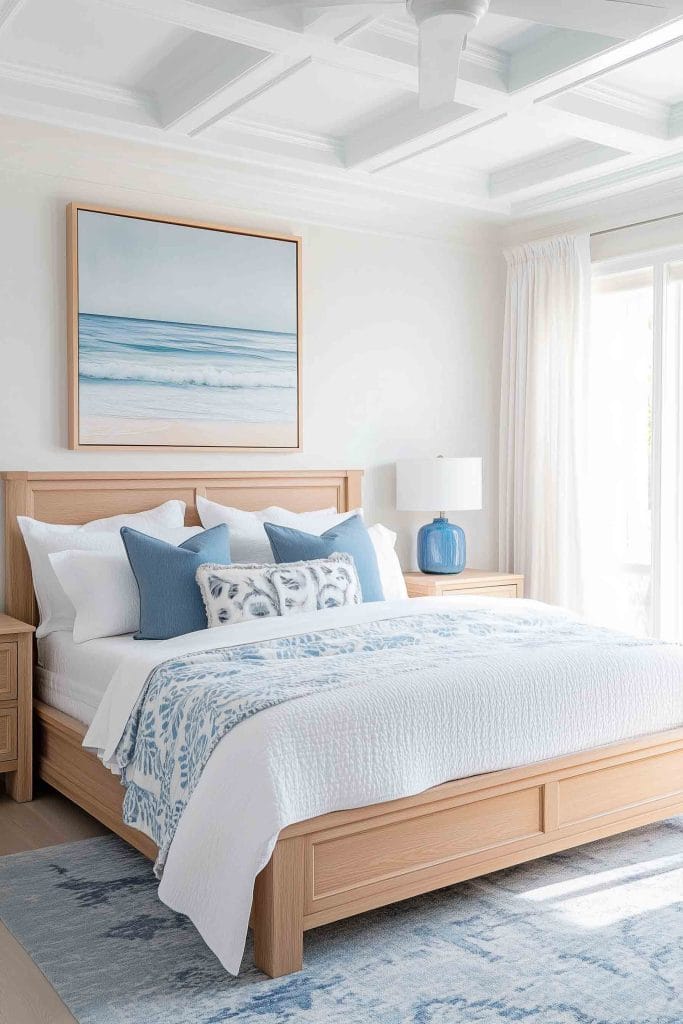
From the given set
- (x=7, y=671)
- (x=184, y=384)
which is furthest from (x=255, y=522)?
(x=7, y=671)

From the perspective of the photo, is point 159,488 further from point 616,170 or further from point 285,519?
point 616,170

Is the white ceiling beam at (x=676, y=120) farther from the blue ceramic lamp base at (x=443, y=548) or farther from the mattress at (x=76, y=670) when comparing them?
the mattress at (x=76, y=670)

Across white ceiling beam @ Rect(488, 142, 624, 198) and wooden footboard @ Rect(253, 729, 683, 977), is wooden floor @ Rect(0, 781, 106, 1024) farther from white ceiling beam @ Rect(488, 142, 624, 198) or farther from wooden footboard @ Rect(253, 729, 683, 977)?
white ceiling beam @ Rect(488, 142, 624, 198)

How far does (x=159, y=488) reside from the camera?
4.35 meters

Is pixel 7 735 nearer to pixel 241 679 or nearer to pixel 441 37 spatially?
pixel 241 679

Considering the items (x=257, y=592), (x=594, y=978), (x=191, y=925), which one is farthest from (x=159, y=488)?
(x=594, y=978)

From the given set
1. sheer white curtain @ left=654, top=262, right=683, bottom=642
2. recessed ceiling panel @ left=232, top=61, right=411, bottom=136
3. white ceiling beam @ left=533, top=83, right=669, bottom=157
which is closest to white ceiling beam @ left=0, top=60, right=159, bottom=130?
recessed ceiling panel @ left=232, top=61, right=411, bottom=136

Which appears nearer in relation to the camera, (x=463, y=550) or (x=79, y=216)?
(x=79, y=216)

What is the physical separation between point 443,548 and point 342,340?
3.84 feet

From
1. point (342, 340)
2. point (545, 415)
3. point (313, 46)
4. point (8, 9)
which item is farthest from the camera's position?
point (545, 415)

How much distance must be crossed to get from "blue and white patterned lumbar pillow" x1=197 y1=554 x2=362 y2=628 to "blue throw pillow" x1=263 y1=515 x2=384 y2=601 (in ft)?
0.41

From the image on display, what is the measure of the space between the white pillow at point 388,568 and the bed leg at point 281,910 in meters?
2.01

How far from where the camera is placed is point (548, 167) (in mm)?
4648

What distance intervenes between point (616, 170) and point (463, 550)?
194cm
